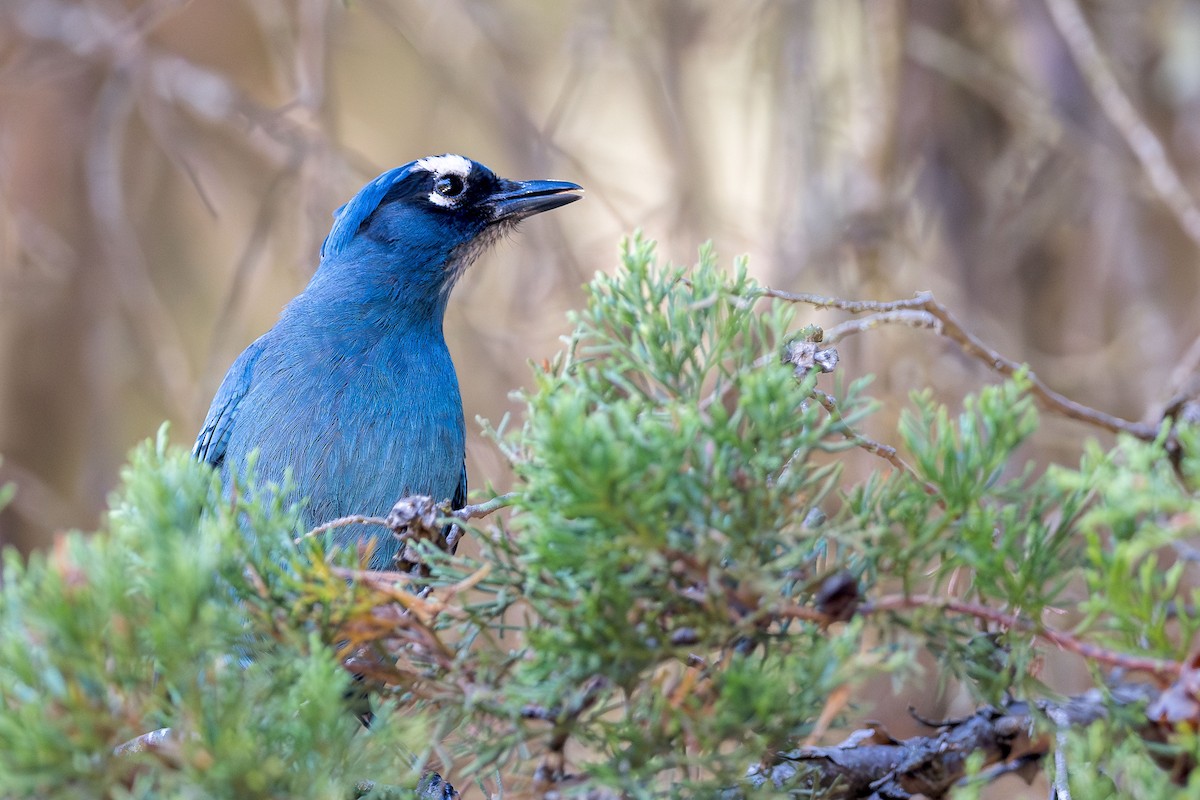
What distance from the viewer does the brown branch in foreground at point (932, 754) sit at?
157 centimetres

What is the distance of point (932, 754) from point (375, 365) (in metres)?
2.05

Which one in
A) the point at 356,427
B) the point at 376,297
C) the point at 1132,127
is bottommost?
the point at 356,427

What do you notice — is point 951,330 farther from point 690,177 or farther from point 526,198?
point 690,177

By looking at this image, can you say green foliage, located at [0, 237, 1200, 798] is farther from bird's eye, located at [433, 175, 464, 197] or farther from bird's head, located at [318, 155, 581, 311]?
bird's eye, located at [433, 175, 464, 197]

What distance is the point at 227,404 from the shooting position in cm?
346

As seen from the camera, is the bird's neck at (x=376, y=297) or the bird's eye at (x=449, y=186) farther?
the bird's eye at (x=449, y=186)

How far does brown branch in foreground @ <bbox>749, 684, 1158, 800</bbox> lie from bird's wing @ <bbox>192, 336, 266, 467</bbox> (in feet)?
7.07

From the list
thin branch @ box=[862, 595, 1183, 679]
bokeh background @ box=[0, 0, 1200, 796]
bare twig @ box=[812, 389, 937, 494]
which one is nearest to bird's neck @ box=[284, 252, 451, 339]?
bokeh background @ box=[0, 0, 1200, 796]

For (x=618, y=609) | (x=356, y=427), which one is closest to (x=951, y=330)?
(x=618, y=609)

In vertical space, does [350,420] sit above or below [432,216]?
below

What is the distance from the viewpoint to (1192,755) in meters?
1.28

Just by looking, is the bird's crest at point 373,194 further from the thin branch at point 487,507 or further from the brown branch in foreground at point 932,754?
the brown branch in foreground at point 932,754

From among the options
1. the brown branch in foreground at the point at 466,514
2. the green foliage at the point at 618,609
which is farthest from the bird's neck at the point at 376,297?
the green foliage at the point at 618,609

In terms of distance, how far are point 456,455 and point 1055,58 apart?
287 cm
